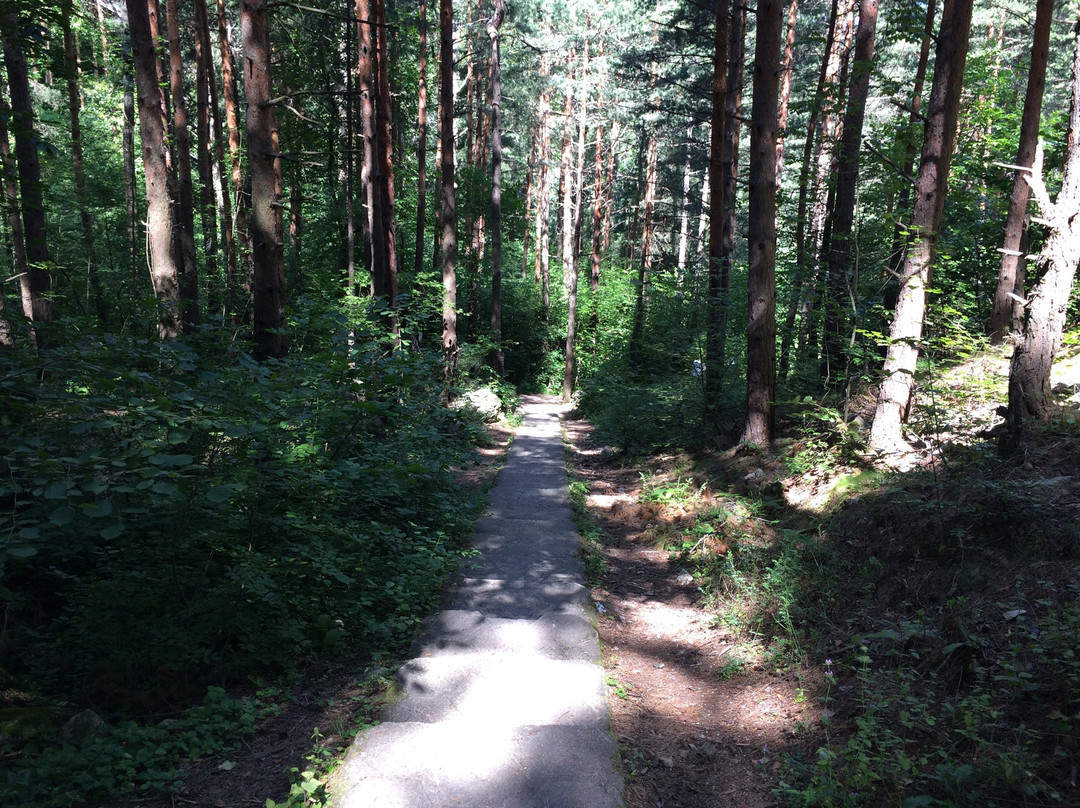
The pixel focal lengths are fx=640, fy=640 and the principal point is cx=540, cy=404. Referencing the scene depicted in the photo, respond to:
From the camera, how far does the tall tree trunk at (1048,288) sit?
5012 millimetres

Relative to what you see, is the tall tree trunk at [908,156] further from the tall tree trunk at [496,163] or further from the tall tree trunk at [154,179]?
the tall tree trunk at [496,163]

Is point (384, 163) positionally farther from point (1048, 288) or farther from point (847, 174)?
point (1048, 288)

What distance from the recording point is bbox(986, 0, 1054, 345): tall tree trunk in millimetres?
9031

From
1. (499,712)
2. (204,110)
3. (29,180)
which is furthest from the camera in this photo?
(204,110)

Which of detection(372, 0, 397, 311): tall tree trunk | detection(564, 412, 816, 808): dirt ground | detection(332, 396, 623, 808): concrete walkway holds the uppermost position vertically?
detection(372, 0, 397, 311): tall tree trunk

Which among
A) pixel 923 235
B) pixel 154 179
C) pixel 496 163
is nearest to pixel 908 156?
pixel 923 235

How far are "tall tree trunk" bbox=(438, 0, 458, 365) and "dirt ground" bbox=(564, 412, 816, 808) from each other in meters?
8.24

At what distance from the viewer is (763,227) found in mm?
8375

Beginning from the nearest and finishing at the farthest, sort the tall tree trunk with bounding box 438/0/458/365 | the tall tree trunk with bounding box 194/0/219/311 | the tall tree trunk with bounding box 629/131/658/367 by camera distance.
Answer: the tall tree trunk with bounding box 438/0/458/365 → the tall tree trunk with bounding box 194/0/219/311 → the tall tree trunk with bounding box 629/131/658/367

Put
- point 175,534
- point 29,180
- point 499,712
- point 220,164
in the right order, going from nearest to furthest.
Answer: point 499,712 → point 175,534 → point 29,180 → point 220,164

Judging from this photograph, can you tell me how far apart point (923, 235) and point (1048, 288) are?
5.55 feet

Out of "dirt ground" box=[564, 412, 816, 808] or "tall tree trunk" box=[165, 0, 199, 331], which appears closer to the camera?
"dirt ground" box=[564, 412, 816, 808]

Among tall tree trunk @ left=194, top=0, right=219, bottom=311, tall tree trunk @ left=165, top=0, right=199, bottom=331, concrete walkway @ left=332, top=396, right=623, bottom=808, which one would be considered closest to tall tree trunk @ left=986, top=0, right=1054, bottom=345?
concrete walkway @ left=332, top=396, right=623, bottom=808

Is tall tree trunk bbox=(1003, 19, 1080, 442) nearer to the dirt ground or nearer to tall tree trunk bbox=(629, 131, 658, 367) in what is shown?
the dirt ground
